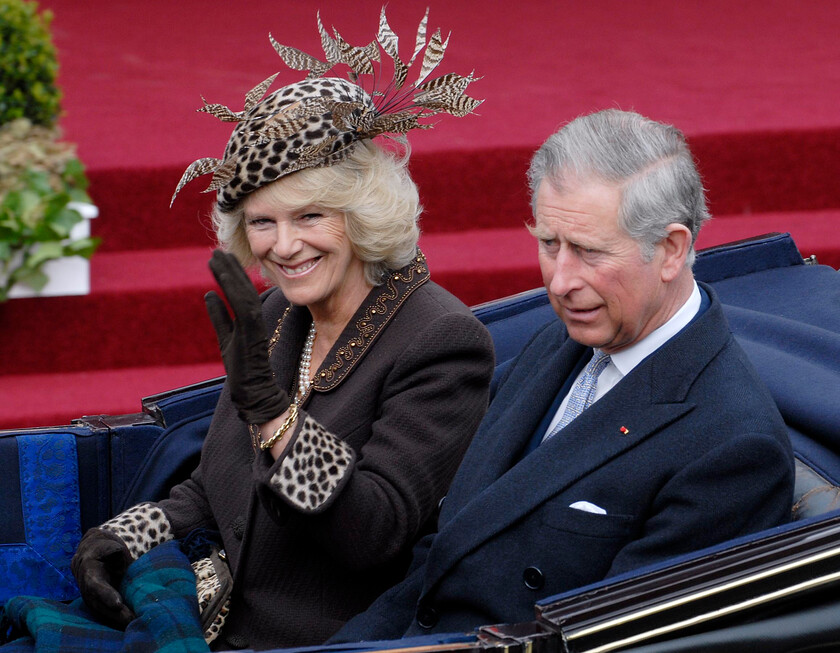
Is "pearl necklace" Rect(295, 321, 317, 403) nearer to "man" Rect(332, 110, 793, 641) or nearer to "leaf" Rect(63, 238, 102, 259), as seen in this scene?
"man" Rect(332, 110, 793, 641)

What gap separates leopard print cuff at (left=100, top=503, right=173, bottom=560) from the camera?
2023 mm

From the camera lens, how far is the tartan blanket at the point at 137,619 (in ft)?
5.55

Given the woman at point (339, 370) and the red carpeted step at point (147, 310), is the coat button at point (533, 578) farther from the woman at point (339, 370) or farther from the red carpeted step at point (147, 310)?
the red carpeted step at point (147, 310)

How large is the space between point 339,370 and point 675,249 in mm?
705

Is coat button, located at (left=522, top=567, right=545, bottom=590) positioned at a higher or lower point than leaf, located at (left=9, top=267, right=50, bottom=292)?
lower

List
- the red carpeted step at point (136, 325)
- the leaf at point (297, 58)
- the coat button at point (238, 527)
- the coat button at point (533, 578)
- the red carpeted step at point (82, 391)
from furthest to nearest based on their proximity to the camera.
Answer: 1. the red carpeted step at point (136, 325)
2. the red carpeted step at point (82, 391)
3. the leaf at point (297, 58)
4. the coat button at point (238, 527)
5. the coat button at point (533, 578)

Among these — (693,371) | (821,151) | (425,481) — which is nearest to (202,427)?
(425,481)

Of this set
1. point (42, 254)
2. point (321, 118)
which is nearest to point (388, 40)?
point (321, 118)

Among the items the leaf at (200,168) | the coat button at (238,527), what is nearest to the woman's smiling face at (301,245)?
the leaf at (200,168)

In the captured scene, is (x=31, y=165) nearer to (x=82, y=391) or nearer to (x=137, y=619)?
(x=82, y=391)

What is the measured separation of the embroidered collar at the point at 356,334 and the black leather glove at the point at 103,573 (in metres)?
0.45

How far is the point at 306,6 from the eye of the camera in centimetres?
530

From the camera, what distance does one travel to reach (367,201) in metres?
1.93

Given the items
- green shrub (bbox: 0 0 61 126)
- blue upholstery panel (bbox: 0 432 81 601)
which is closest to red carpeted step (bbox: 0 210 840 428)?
green shrub (bbox: 0 0 61 126)
